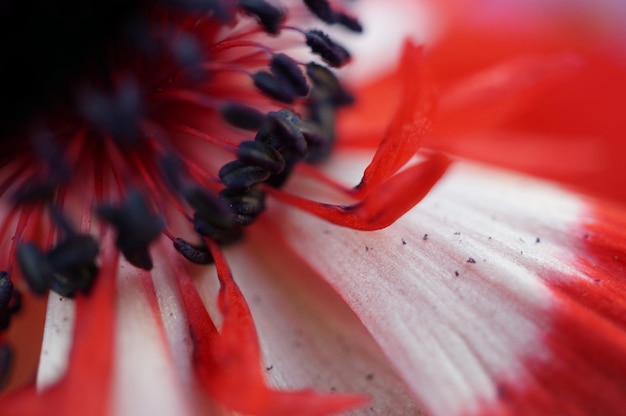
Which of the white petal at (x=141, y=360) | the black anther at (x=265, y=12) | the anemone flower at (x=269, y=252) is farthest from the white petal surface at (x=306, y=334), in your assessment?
→ the black anther at (x=265, y=12)

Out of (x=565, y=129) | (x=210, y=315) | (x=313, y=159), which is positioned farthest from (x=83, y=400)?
(x=565, y=129)

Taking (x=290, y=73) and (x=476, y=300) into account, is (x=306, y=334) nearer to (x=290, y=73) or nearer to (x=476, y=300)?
(x=476, y=300)

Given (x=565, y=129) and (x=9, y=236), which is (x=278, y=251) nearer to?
(x=9, y=236)

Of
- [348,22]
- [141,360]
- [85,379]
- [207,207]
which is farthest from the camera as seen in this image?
[348,22]

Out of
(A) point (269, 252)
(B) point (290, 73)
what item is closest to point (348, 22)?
(B) point (290, 73)

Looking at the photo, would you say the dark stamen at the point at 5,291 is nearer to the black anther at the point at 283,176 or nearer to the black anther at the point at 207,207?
the black anther at the point at 207,207

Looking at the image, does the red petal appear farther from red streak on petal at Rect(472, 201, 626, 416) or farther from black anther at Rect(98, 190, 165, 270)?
black anther at Rect(98, 190, 165, 270)
